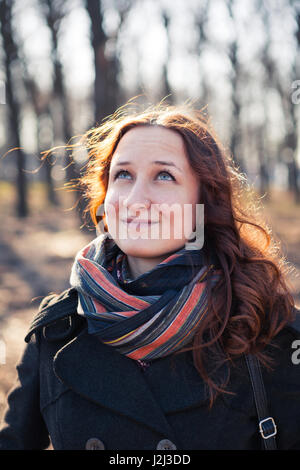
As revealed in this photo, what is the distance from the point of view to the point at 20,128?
13773 mm

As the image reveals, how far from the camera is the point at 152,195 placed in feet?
5.65

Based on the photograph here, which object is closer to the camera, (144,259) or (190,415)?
(190,415)

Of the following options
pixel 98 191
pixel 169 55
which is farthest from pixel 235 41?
pixel 98 191

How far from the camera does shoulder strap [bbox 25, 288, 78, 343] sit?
1.79 meters

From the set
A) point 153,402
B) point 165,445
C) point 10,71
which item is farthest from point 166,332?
point 10,71

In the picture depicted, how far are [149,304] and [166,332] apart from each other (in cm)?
14

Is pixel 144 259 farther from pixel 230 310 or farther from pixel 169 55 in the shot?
pixel 169 55

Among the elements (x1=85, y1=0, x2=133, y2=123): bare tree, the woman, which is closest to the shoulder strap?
the woman

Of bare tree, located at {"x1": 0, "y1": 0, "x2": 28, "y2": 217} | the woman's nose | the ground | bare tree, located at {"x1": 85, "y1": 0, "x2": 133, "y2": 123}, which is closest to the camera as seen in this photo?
the woman's nose

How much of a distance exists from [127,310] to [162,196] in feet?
1.70

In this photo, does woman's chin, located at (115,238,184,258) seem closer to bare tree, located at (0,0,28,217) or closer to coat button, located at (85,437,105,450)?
coat button, located at (85,437,105,450)

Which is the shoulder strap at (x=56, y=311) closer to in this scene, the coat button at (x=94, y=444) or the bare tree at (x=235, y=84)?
the coat button at (x=94, y=444)

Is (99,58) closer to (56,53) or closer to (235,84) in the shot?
(56,53)

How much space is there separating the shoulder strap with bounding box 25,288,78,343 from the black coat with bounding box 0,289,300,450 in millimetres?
10
